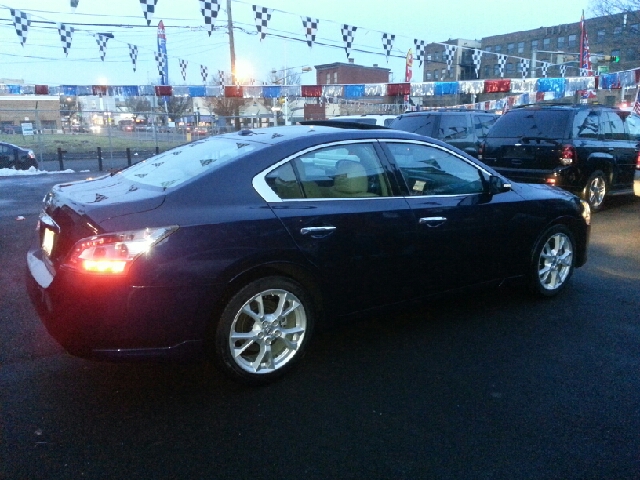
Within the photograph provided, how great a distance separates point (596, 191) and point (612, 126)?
4.07 feet

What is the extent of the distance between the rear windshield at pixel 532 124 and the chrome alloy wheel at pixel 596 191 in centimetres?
117

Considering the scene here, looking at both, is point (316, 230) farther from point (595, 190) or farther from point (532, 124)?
point (595, 190)

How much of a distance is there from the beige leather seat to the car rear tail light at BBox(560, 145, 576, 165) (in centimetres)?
603

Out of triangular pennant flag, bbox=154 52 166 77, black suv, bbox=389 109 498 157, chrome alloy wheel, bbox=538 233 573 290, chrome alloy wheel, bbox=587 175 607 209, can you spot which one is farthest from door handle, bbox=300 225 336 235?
triangular pennant flag, bbox=154 52 166 77

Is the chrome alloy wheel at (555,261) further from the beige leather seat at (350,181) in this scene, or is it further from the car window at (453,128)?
the car window at (453,128)

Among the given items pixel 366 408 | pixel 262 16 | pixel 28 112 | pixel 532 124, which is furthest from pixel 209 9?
pixel 28 112

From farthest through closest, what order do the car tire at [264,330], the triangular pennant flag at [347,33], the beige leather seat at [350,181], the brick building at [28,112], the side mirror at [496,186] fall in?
the brick building at [28,112] → the triangular pennant flag at [347,33] → the side mirror at [496,186] → the beige leather seat at [350,181] → the car tire at [264,330]

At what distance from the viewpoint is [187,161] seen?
3.72m

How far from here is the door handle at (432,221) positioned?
12.8 feet

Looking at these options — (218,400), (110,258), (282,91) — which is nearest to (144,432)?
(218,400)

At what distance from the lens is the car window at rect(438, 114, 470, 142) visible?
11672 millimetres

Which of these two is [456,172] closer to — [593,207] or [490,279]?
[490,279]

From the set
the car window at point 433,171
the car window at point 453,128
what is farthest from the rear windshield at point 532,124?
the car window at point 433,171

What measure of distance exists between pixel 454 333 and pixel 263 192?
6.14 ft
